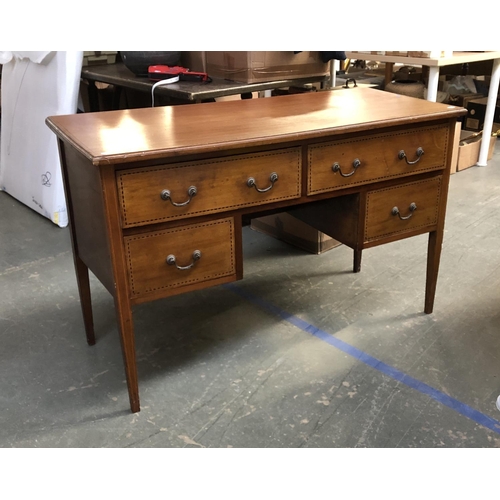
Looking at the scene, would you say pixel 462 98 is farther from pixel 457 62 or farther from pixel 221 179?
pixel 221 179

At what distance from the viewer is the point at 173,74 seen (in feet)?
8.68

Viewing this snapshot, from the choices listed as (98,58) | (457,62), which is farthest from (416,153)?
(98,58)

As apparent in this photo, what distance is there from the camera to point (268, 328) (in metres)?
2.08

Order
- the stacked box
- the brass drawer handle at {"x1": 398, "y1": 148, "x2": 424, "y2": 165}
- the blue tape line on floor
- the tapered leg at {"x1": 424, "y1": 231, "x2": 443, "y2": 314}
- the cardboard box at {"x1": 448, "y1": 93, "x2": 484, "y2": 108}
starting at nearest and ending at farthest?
1. the blue tape line on floor
2. the brass drawer handle at {"x1": 398, "y1": 148, "x2": 424, "y2": 165}
3. the tapered leg at {"x1": 424, "y1": 231, "x2": 443, "y2": 314}
4. the stacked box
5. the cardboard box at {"x1": 448, "y1": 93, "x2": 484, "y2": 108}

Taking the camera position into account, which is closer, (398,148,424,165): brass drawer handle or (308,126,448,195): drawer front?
(308,126,448,195): drawer front

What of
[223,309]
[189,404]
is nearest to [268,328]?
[223,309]

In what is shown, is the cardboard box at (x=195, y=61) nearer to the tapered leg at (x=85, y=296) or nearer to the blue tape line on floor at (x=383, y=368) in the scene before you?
the blue tape line on floor at (x=383, y=368)

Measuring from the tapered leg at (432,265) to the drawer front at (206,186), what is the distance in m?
0.68

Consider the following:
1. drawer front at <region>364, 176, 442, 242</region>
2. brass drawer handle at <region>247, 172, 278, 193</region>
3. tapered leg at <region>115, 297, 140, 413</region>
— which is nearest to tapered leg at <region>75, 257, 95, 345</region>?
tapered leg at <region>115, 297, 140, 413</region>

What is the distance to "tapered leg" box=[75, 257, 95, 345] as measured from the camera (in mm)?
1885

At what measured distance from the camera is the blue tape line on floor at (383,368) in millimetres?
1618

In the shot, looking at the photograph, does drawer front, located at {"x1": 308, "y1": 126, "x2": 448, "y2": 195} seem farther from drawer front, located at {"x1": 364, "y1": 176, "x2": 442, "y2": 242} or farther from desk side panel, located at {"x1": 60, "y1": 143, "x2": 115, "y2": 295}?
desk side panel, located at {"x1": 60, "y1": 143, "x2": 115, "y2": 295}

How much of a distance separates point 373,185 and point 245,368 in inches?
29.4

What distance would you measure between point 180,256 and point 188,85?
4.13ft
